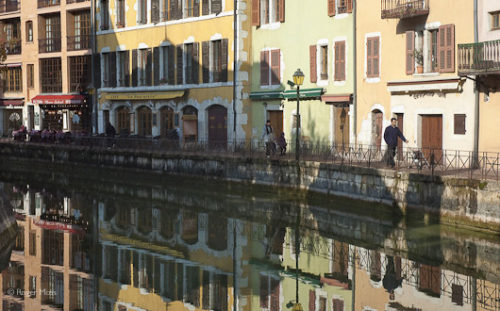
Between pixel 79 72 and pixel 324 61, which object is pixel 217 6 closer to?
pixel 324 61

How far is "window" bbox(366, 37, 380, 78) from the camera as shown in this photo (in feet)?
109

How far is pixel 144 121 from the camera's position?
47.4 meters

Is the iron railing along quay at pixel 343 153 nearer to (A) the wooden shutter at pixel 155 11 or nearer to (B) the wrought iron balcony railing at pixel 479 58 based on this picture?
(B) the wrought iron balcony railing at pixel 479 58

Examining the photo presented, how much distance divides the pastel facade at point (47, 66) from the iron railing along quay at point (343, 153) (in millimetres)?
5646

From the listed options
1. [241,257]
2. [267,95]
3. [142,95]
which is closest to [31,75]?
[142,95]

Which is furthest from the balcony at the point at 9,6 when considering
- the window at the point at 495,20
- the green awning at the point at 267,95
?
the window at the point at 495,20

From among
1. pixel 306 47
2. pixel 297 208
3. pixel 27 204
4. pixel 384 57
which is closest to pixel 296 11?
pixel 306 47

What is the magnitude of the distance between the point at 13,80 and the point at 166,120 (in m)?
19.4

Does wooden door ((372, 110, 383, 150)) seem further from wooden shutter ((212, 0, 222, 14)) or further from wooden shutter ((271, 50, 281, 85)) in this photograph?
wooden shutter ((212, 0, 222, 14))

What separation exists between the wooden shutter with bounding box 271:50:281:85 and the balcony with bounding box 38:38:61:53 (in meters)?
21.5

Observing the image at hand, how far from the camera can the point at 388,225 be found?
83.7 feet

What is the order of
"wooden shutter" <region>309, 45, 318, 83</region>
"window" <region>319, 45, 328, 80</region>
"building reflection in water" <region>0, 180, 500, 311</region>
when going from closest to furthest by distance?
1. "building reflection in water" <region>0, 180, 500, 311</region>
2. "window" <region>319, 45, 328, 80</region>
3. "wooden shutter" <region>309, 45, 318, 83</region>

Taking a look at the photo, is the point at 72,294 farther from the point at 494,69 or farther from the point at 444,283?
the point at 494,69

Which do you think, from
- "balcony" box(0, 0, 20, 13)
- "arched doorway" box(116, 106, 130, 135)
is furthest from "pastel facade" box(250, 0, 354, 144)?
"balcony" box(0, 0, 20, 13)
